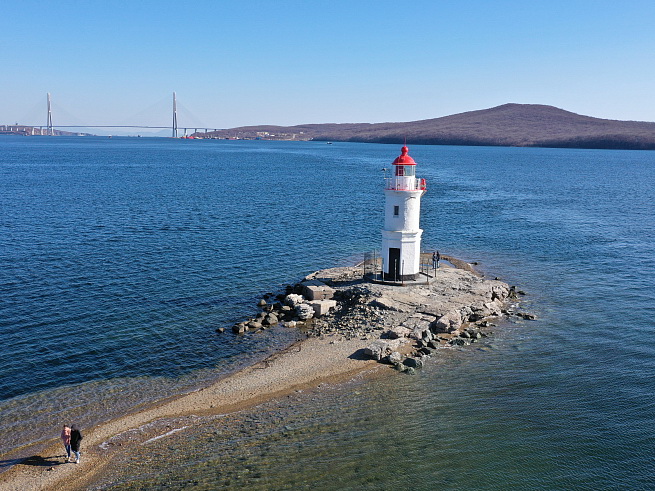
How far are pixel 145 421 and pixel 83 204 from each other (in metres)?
50.6

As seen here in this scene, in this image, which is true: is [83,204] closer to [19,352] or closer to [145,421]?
[19,352]

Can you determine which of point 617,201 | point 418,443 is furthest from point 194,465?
point 617,201

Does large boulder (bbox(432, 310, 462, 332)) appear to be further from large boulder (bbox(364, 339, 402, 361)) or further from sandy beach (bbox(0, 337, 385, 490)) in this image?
sandy beach (bbox(0, 337, 385, 490))

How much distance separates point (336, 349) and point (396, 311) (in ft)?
16.2

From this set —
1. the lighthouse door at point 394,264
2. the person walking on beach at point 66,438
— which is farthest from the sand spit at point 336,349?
the lighthouse door at point 394,264

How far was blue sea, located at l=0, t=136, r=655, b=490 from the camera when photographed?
16.5 m

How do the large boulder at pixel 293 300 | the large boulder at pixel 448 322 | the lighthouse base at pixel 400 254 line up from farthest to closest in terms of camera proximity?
1. the lighthouse base at pixel 400 254
2. the large boulder at pixel 293 300
3. the large boulder at pixel 448 322

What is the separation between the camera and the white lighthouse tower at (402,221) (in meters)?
30.4

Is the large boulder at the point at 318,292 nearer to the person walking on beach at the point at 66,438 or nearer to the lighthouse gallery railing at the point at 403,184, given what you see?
the lighthouse gallery railing at the point at 403,184

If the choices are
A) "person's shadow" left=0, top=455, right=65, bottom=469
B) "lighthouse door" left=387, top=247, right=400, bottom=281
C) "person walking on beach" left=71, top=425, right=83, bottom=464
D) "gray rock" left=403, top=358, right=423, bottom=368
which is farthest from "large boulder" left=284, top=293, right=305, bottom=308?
"person's shadow" left=0, top=455, right=65, bottom=469

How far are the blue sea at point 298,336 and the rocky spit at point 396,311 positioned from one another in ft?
3.65

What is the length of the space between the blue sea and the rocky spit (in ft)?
3.65

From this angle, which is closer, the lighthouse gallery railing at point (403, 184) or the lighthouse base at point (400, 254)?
the lighthouse gallery railing at point (403, 184)

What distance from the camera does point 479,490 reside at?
15422 mm
